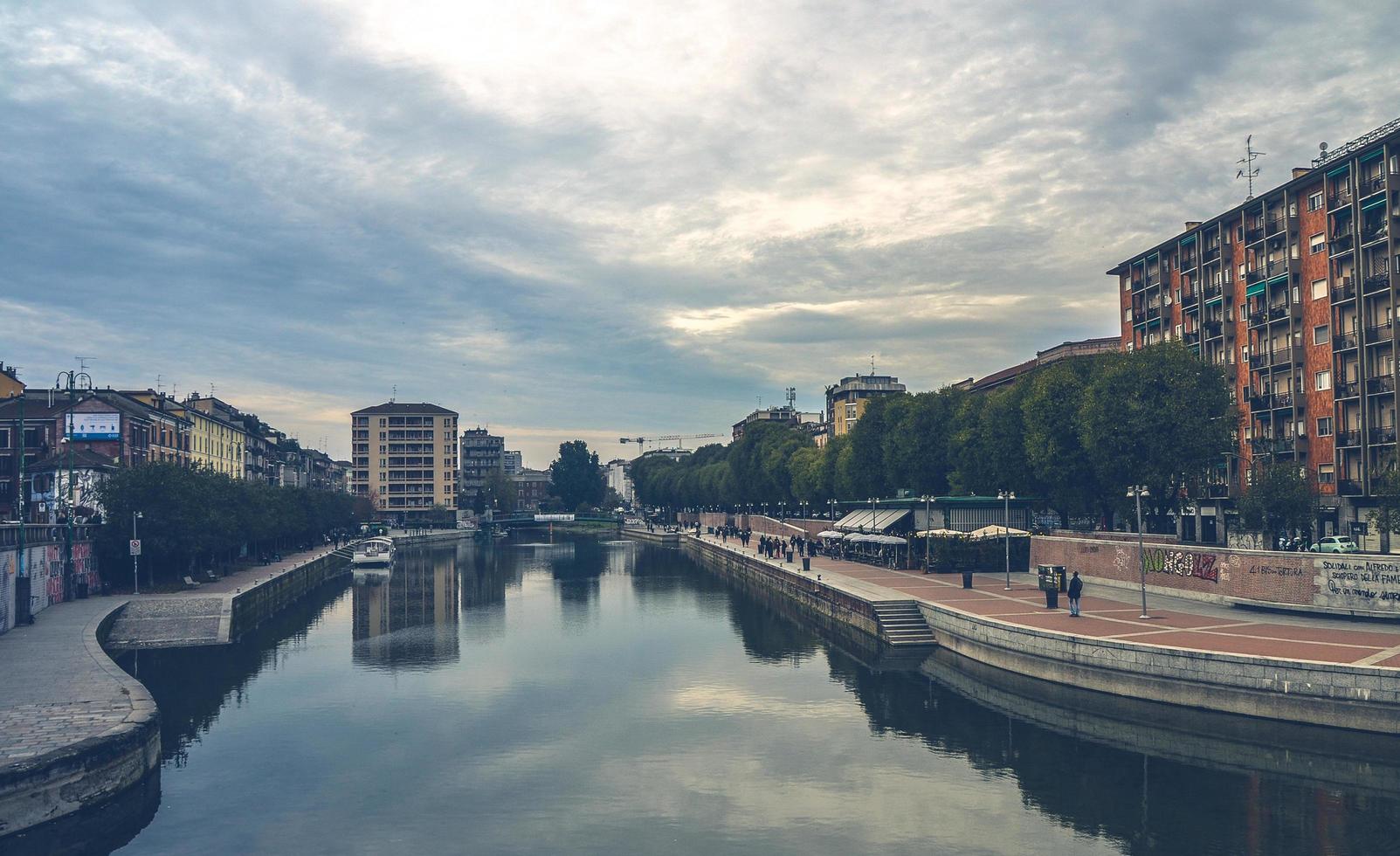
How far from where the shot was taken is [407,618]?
2517 inches

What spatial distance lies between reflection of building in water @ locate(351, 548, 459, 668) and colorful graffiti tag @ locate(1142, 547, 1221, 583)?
3517 centimetres

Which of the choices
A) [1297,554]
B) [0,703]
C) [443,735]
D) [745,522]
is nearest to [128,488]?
[0,703]

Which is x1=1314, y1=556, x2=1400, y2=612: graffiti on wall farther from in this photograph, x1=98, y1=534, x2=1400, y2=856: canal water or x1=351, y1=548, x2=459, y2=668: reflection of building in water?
x1=351, y1=548, x2=459, y2=668: reflection of building in water

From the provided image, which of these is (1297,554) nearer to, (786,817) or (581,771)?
(786,817)

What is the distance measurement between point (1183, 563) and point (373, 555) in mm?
83927

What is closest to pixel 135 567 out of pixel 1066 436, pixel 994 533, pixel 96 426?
pixel 96 426

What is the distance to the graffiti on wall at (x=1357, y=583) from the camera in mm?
35906

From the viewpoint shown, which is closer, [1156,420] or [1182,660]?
[1182,660]

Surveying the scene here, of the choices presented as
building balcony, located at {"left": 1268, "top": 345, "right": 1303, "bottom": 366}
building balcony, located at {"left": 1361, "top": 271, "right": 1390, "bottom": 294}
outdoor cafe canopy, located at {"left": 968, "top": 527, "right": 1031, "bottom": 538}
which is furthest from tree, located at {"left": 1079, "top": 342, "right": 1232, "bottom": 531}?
building balcony, located at {"left": 1268, "top": 345, "right": 1303, "bottom": 366}

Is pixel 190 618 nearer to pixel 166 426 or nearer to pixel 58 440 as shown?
pixel 58 440

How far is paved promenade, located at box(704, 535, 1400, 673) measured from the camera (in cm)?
3145

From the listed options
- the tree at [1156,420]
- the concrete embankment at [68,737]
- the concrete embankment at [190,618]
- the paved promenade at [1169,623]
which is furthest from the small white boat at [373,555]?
the tree at [1156,420]

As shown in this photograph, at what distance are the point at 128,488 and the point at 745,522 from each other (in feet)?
326

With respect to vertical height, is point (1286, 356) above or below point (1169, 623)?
above
